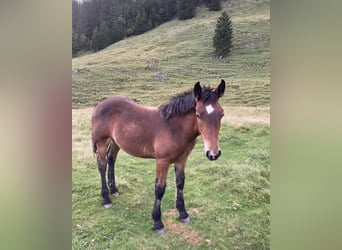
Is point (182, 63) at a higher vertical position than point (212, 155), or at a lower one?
higher

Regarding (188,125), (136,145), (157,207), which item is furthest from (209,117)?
(157,207)

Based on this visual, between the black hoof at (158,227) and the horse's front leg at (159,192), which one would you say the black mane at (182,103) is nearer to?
the horse's front leg at (159,192)

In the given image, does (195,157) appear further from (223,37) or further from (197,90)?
(223,37)

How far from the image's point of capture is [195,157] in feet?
5.12

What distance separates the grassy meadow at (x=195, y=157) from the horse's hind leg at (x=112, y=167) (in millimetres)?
24

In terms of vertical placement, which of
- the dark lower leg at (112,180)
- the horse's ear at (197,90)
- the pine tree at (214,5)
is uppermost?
the pine tree at (214,5)

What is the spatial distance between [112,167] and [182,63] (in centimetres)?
60

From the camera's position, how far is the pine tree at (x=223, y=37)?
5.29ft

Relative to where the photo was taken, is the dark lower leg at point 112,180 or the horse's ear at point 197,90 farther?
the dark lower leg at point 112,180

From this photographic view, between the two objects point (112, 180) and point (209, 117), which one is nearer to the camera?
point (209, 117)

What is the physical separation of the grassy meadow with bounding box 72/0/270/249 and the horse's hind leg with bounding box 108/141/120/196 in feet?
0.08

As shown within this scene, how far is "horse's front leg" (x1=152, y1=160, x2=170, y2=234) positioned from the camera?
1.57 metres

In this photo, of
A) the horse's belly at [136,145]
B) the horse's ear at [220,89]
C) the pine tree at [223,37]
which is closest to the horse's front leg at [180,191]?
the horse's belly at [136,145]
